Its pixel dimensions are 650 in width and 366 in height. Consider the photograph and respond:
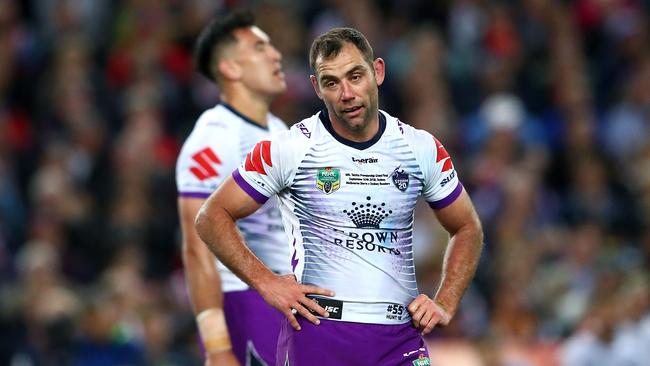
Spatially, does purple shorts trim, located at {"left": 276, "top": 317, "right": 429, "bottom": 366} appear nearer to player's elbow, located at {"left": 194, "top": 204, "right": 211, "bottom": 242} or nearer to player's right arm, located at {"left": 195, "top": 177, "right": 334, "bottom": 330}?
player's right arm, located at {"left": 195, "top": 177, "right": 334, "bottom": 330}

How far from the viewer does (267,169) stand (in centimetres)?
626

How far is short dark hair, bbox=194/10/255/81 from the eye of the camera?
8477mm

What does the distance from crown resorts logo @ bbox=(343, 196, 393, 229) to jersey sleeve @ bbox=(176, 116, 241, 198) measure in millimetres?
1649

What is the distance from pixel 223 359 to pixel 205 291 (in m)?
0.42

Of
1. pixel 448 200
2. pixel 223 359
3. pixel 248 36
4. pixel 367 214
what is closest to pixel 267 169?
pixel 367 214

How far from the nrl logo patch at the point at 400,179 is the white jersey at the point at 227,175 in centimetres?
166

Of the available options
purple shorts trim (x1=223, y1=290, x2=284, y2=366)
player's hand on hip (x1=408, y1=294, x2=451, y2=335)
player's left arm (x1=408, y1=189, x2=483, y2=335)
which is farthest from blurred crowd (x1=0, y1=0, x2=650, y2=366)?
player's hand on hip (x1=408, y1=294, x2=451, y2=335)

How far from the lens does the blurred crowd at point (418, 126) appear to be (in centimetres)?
1216

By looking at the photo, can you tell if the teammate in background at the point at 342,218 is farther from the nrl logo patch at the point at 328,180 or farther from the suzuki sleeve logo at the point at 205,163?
the suzuki sleeve logo at the point at 205,163

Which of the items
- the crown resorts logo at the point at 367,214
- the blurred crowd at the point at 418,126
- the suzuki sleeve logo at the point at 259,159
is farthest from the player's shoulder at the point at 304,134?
the blurred crowd at the point at 418,126

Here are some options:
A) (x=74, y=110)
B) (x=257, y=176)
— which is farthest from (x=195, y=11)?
(x=257, y=176)

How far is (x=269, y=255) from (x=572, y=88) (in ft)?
29.0

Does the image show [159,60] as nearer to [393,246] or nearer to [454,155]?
[454,155]

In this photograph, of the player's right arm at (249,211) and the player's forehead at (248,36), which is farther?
the player's forehead at (248,36)
